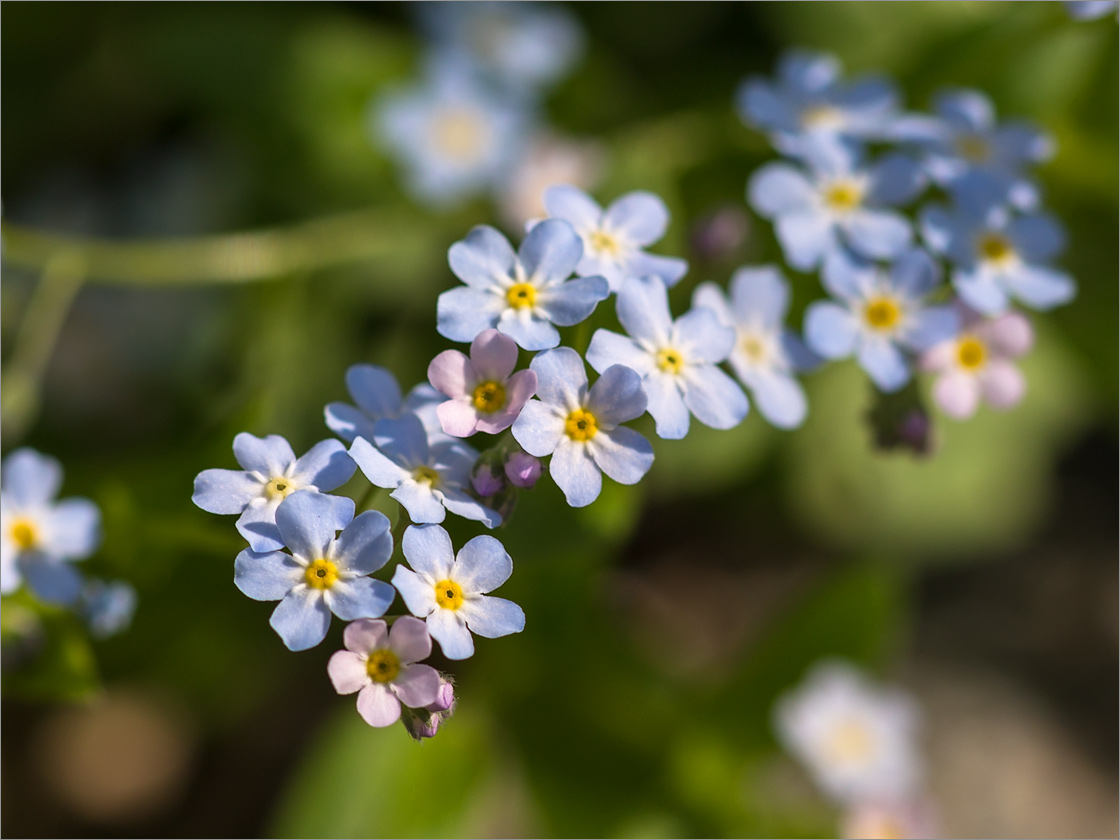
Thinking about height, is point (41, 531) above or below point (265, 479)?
below

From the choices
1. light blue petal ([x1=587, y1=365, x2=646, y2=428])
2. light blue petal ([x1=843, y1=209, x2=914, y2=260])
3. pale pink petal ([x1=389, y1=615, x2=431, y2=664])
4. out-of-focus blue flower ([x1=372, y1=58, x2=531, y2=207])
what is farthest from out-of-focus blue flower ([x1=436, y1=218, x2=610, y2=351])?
out-of-focus blue flower ([x1=372, y1=58, x2=531, y2=207])

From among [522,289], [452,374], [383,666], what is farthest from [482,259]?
[383,666]

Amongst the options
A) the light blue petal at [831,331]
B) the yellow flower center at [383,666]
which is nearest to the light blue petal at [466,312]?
the yellow flower center at [383,666]

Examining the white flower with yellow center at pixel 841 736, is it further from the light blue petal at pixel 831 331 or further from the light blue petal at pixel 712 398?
A: the light blue petal at pixel 712 398

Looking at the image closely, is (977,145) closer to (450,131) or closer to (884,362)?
(884,362)

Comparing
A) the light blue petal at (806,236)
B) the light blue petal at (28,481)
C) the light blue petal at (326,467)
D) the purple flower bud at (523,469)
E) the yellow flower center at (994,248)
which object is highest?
the yellow flower center at (994,248)

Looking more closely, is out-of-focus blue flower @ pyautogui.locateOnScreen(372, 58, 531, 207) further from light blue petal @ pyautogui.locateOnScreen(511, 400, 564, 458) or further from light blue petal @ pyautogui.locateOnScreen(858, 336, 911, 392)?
light blue petal @ pyautogui.locateOnScreen(511, 400, 564, 458)
